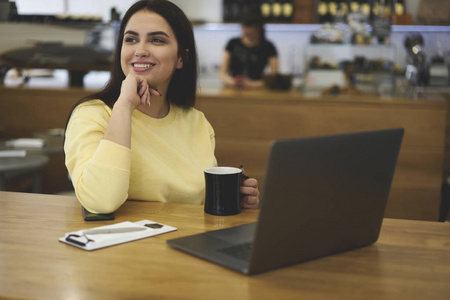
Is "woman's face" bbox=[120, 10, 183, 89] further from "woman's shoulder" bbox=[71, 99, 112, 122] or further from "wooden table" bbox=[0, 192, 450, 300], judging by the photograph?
"wooden table" bbox=[0, 192, 450, 300]

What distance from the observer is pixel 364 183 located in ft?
3.34

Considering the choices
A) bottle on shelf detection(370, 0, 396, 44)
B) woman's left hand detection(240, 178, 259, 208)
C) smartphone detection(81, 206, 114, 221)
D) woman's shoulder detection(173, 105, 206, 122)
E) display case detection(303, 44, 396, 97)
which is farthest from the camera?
bottle on shelf detection(370, 0, 396, 44)

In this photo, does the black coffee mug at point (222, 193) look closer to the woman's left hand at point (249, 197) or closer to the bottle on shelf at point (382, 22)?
the woman's left hand at point (249, 197)

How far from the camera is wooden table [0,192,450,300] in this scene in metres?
0.86

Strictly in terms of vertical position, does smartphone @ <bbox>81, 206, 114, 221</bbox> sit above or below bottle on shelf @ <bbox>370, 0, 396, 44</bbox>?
below

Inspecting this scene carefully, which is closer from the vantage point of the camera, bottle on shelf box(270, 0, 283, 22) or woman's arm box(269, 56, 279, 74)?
woman's arm box(269, 56, 279, 74)

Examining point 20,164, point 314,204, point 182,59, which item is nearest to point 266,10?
point 20,164

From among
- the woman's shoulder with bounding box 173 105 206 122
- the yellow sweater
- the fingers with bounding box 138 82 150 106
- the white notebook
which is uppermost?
the fingers with bounding box 138 82 150 106

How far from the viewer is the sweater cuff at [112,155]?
132cm

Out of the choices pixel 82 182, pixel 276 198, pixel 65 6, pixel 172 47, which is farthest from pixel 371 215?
pixel 65 6

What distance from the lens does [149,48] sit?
164 centimetres

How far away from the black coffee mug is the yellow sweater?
199mm

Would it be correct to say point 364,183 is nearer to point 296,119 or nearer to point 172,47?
point 172,47

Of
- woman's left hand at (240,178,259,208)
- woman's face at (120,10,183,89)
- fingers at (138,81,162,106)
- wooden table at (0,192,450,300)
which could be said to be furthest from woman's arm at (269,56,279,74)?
wooden table at (0,192,450,300)
